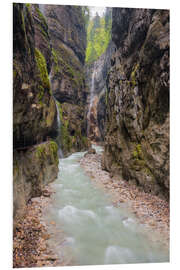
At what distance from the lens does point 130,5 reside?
382 cm

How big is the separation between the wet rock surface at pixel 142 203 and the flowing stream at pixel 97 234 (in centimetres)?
19

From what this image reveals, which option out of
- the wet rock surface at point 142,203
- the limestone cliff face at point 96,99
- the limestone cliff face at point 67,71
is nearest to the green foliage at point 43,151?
the wet rock surface at point 142,203

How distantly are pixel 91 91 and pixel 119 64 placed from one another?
17671 mm

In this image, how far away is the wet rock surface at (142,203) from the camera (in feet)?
10.5

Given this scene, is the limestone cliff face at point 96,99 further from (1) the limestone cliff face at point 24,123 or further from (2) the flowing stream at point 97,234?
(2) the flowing stream at point 97,234

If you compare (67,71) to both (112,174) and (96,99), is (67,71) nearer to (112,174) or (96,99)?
(96,99)

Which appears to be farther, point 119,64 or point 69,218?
point 119,64

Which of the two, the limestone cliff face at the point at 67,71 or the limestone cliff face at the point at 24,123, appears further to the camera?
the limestone cliff face at the point at 67,71

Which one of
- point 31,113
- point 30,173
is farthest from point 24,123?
point 30,173

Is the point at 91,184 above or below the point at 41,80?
below

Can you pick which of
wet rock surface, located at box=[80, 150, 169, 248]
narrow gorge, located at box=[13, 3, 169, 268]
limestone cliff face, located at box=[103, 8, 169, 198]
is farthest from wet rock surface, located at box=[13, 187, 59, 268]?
limestone cliff face, located at box=[103, 8, 169, 198]
